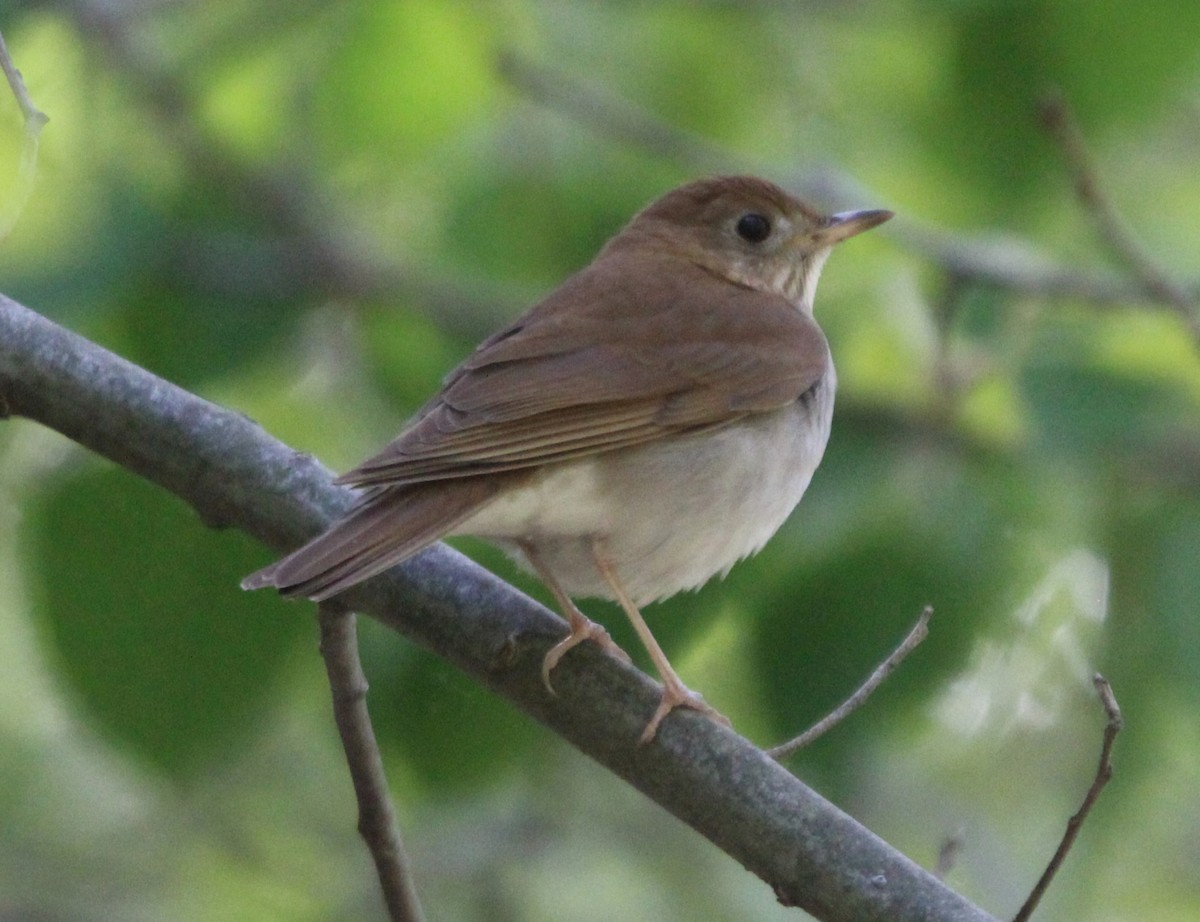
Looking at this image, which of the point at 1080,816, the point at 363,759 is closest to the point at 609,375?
the point at 363,759

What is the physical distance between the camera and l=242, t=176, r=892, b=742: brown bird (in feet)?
13.1

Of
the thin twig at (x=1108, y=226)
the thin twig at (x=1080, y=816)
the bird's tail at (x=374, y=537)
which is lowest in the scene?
the thin twig at (x=1080, y=816)

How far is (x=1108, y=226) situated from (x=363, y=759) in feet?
9.68

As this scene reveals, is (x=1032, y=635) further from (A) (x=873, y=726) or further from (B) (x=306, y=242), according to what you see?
A: (B) (x=306, y=242)

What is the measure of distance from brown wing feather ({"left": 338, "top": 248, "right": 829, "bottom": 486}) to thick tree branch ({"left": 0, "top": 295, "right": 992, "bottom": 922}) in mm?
210

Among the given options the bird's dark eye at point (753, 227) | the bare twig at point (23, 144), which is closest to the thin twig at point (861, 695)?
the bare twig at point (23, 144)

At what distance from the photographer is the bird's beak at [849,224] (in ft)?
17.8

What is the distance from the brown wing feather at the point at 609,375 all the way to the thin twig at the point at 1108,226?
895 millimetres

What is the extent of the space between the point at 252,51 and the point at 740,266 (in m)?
1.93

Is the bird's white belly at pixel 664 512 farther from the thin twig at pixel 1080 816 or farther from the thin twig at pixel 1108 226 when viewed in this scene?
the thin twig at pixel 1080 816

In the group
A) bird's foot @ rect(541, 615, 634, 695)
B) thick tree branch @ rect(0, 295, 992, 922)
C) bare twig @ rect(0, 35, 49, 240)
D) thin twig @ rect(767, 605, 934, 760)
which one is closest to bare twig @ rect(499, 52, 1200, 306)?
thin twig @ rect(767, 605, 934, 760)

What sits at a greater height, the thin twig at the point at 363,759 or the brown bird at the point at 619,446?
the brown bird at the point at 619,446

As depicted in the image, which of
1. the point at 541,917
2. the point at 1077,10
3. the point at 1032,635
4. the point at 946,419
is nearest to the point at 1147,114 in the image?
the point at 1077,10

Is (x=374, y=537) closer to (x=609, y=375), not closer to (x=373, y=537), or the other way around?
(x=373, y=537)
